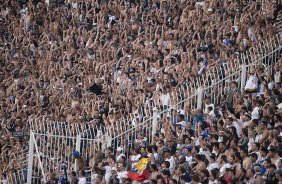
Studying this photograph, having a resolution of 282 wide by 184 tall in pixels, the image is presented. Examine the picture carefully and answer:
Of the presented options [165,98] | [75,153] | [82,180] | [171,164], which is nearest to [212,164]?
[171,164]

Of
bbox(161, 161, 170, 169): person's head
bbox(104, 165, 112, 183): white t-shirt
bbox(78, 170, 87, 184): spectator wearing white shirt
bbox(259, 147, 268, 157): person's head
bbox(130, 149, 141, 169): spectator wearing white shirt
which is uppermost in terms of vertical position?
bbox(259, 147, 268, 157): person's head

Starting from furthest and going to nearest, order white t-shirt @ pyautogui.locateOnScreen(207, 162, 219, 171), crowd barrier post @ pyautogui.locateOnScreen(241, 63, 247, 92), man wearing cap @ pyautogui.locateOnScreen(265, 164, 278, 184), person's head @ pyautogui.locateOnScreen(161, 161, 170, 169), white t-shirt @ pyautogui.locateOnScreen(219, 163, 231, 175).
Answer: crowd barrier post @ pyautogui.locateOnScreen(241, 63, 247, 92) → person's head @ pyautogui.locateOnScreen(161, 161, 170, 169) → white t-shirt @ pyautogui.locateOnScreen(207, 162, 219, 171) → white t-shirt @ pyautogui.locateOnScreen(219, 163, 231, 175) → man wearing cap @ pyautogui.locateOnScreen(265, 164, 278, 184)

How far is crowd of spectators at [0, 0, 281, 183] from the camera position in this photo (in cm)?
2398

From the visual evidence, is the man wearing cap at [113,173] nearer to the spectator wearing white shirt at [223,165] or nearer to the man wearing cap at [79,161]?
the man wearing cap at [79,161]

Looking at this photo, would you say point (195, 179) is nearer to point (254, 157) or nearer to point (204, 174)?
point (204, 174)

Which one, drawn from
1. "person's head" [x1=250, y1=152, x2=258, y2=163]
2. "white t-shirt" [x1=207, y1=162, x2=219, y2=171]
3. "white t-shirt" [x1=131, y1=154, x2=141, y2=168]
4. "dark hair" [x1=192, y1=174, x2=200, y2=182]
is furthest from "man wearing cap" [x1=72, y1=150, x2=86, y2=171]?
"person's head" [x1=250, y1=152, x2=258, y2=163]

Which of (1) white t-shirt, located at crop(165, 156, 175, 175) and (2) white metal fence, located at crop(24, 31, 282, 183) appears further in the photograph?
(2) white metal fence, located at crop(24, 31, 282, 183)

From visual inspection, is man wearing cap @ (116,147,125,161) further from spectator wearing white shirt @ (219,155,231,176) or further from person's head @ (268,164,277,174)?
person's head @ (268,164,277,174)

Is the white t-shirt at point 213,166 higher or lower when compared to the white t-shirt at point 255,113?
lower

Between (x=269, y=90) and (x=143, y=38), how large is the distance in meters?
8.73

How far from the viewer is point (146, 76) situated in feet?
104

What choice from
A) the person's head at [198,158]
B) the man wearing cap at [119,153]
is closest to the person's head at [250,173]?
the person's head at [198,158]

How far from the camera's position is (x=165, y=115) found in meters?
28.4

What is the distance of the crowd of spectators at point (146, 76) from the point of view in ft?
78.7
